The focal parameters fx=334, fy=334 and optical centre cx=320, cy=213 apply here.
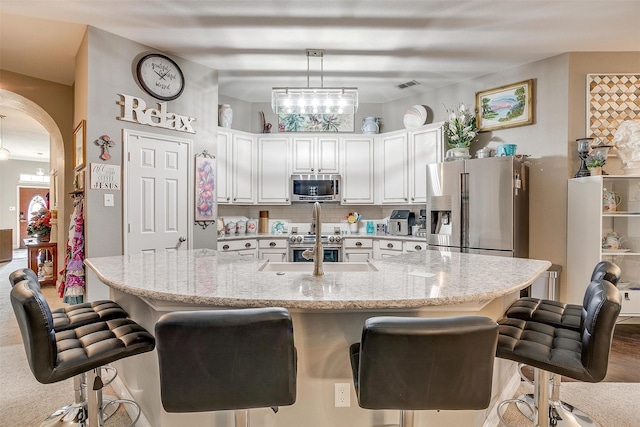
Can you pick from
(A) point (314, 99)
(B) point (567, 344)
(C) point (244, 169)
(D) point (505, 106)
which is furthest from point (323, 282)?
(D) point (505, 106)

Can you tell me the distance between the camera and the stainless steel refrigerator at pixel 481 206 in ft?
11.3

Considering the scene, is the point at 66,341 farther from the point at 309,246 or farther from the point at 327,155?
the point at 327,155

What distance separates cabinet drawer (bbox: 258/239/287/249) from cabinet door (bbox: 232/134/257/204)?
0.62 metres

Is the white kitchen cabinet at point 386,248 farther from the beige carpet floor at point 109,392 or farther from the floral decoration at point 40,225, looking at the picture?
the floral decoration at point 40,225

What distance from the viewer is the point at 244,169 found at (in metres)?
4.72

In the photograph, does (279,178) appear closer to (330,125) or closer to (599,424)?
(330,125)

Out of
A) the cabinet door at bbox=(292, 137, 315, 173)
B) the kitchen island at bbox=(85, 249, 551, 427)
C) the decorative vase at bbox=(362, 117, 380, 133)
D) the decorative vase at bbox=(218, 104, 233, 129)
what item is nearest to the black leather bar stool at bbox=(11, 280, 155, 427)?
the kitchen island at bbox=(85, 249, 551, 427)

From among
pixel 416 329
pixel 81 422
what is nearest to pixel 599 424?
pixel 416 329

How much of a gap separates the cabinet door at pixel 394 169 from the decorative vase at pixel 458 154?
70 cm

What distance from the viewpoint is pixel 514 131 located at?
12.9 ft

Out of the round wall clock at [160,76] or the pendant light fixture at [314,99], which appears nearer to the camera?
the pendant light fixture at [314,99]

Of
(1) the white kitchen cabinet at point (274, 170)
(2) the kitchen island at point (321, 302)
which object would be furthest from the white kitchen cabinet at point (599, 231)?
(1) the white kitchen cabinet at point (274, 170)

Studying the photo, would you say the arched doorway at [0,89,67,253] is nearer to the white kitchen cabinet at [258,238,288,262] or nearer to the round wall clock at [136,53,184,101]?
the round wall clock at [136,53,184,101]

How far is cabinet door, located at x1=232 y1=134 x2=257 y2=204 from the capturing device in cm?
462
